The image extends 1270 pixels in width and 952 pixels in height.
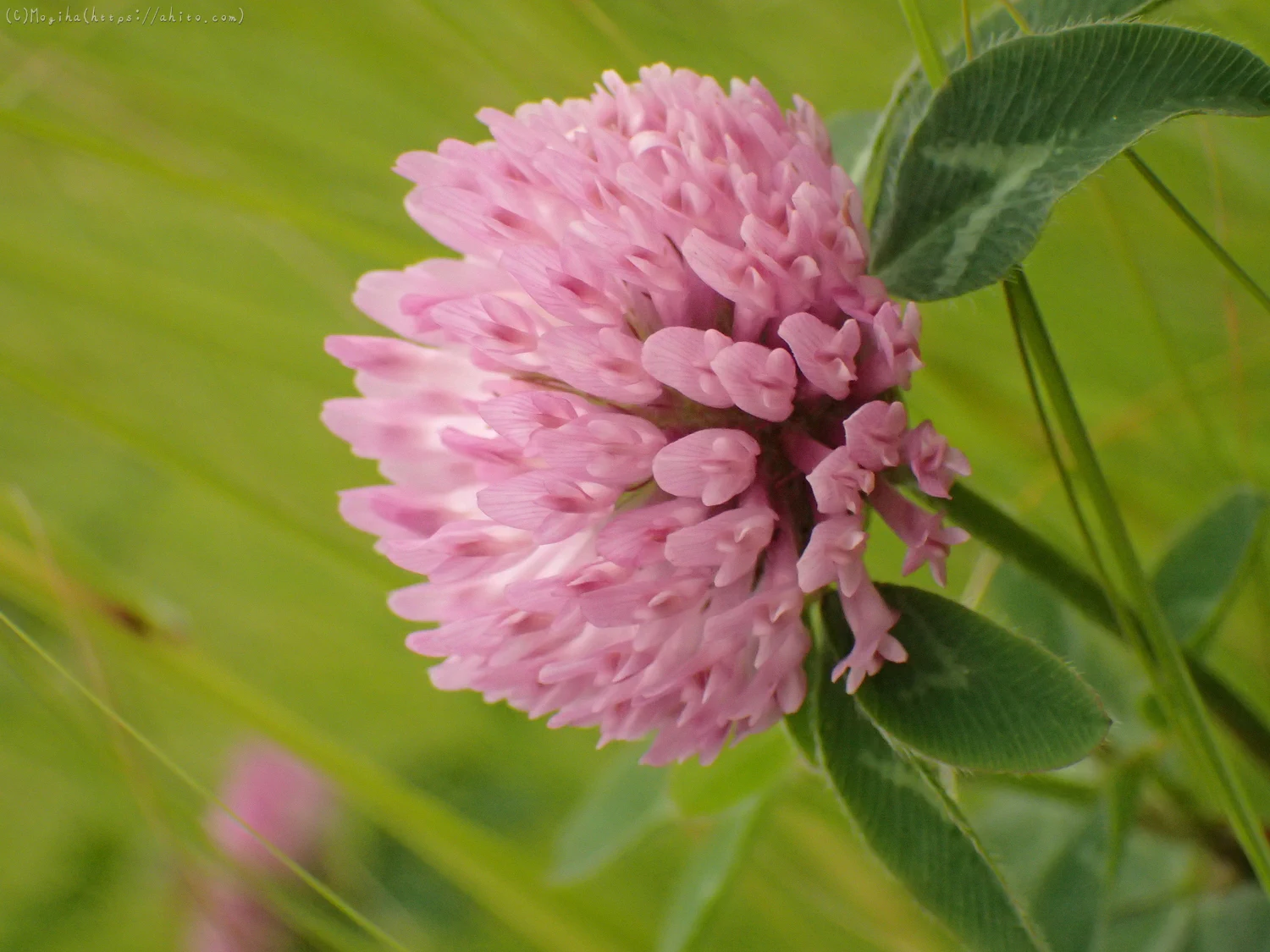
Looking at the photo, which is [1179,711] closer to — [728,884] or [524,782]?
[728,884]

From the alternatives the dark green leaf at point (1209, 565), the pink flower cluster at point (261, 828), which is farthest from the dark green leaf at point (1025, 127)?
the pink flower cluster at point (261, 828)

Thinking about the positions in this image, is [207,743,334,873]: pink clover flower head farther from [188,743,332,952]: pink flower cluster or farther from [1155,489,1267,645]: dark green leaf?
[1155,489,1267,645]: dark green leaf

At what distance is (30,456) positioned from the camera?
268 centimetres

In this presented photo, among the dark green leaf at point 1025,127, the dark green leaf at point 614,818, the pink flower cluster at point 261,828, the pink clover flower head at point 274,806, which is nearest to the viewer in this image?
the dark green leaf at point 1025,127

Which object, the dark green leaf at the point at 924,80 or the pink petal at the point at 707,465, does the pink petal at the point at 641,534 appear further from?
the dark green leaf at the point at 924,80

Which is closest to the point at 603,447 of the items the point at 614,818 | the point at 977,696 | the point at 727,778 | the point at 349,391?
the point at 977,696

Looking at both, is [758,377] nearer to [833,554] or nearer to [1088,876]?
[833,554]

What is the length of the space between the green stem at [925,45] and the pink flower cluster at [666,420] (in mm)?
56

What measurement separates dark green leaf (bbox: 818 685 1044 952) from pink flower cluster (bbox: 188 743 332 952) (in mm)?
1118

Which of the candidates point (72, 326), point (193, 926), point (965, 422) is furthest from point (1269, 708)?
point (72, 326)

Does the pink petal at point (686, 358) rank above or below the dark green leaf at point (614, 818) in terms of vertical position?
above

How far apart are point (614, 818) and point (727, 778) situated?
196mm

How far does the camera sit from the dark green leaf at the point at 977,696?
1.41 feet

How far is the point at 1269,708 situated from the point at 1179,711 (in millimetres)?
491
